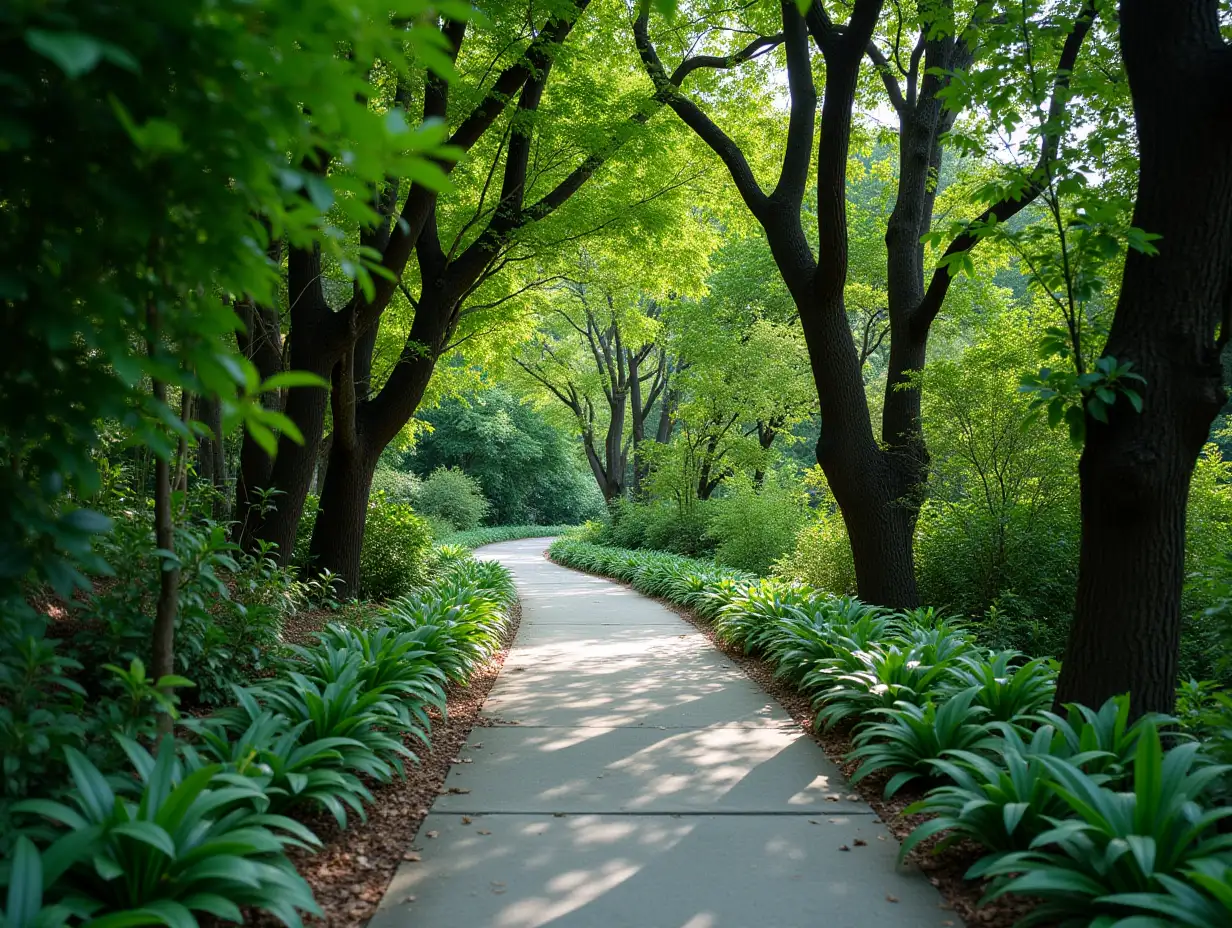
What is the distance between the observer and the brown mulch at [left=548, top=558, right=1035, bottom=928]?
2941 mm

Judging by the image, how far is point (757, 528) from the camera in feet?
49.8

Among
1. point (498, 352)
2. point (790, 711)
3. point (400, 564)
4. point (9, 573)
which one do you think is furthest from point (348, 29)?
point (498, 352)

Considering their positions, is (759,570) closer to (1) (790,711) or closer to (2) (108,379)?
(1) (790,711)

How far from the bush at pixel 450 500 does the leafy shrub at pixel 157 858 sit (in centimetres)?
3028

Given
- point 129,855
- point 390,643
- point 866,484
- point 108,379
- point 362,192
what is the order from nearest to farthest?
1. point 362,192
2. point 108,379
3. point 129,855
4. point 390,643
5. point 866,484

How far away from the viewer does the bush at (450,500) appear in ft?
110

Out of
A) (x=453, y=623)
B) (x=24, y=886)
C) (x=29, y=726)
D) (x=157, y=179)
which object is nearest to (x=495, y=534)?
(x=453, y=623)

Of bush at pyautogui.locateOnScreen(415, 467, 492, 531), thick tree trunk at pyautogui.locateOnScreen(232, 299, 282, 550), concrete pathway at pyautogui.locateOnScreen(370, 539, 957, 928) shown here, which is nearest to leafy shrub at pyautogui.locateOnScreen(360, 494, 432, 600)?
thick tree trunk at pyautogui.locateOnScreen(232, 299, 282, 550)

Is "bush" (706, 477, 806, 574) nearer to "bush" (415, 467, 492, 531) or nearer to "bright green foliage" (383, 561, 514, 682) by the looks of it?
"bright green foliage" (383, 561, 514, 682)

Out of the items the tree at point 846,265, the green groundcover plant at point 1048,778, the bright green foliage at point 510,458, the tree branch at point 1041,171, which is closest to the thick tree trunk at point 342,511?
the tree at point 846,265

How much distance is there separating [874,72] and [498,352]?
706 cm

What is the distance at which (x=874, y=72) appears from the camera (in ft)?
33.3

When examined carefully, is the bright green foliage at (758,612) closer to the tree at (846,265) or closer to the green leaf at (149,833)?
the tree at (846,265)

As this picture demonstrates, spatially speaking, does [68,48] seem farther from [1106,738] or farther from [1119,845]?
[1106,738]
